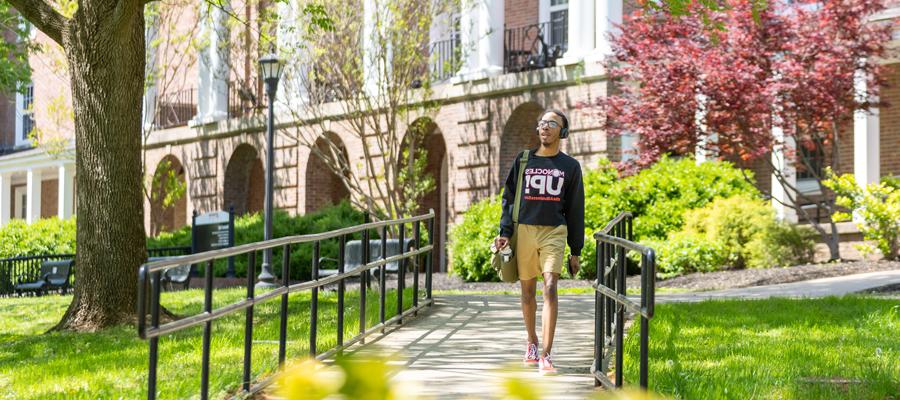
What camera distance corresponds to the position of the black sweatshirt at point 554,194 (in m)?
7.56

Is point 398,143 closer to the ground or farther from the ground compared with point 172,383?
farther from the ground

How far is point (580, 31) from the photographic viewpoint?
21953 mm

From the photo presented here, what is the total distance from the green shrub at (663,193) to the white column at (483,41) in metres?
4.68

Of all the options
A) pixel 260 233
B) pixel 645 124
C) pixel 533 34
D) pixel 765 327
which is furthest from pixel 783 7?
pixel 260 233

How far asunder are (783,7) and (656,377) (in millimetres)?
12764

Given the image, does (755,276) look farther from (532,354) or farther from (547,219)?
(547,219)

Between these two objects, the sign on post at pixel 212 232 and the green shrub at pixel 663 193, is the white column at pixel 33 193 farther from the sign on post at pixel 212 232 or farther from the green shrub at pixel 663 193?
the green shrub at pixel 663 193

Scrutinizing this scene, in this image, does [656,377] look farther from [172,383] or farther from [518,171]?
[172,383]

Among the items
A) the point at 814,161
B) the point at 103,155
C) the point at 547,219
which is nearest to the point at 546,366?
the point at 547,219

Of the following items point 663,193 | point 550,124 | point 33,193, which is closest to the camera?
point 550,124

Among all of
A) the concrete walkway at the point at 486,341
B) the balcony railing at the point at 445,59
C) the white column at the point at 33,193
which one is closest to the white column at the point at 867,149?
the concrete walkway at the point at 486,341

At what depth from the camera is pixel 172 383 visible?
24.7 ft

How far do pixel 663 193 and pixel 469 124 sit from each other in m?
5.57

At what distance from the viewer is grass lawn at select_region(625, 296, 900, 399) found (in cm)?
663
